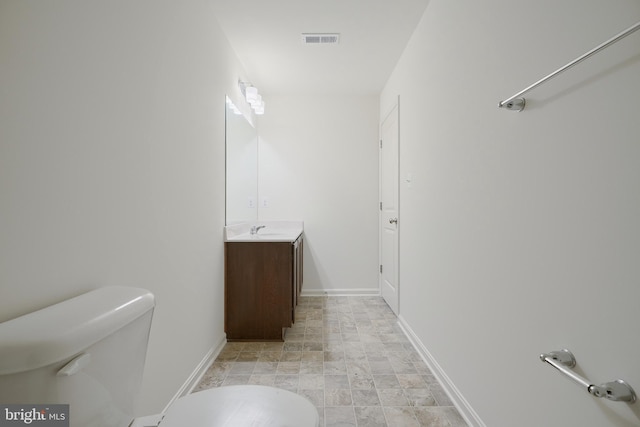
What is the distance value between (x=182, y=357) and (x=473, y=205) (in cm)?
168

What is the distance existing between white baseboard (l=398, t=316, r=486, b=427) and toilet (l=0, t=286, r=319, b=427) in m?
1.04

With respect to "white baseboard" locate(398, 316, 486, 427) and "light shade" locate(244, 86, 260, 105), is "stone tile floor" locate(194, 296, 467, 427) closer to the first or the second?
"white baseboard" locate(398, 316, 486, 427)

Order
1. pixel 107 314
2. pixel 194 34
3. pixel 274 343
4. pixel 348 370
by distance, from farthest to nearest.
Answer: pixel 274 343 → pixel 348 370 → pixel 194 34 → pixel 107 314

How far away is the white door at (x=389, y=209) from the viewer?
318cm

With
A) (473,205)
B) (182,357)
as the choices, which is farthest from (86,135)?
(473,205)

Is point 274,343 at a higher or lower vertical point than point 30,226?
lower

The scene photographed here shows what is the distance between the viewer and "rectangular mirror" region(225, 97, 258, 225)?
8.98ft

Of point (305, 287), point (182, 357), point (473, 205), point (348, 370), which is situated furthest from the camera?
point (305, 287)

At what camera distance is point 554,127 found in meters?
Result: 1.03

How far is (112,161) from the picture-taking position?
3.90 feet

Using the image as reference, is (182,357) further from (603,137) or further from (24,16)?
(603,137)

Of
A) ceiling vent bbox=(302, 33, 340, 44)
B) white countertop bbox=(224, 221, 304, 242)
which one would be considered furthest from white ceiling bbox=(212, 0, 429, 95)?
white countertop bbox=(224, 221, 304, 242)

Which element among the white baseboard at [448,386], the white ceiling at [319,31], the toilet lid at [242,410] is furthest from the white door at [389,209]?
the toilet lid at [242,410]

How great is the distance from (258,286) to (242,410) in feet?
5.66
